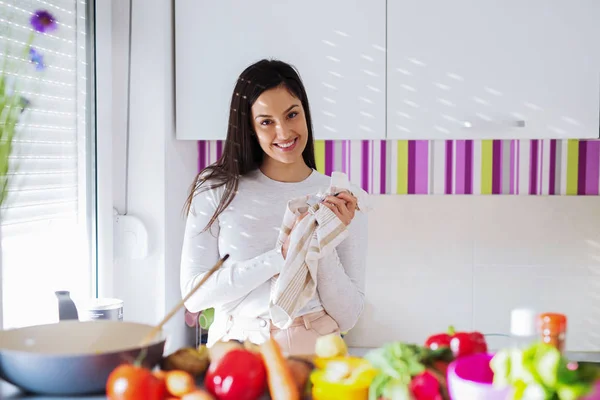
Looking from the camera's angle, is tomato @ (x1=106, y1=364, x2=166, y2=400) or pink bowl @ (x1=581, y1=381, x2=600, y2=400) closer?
pink bowl @ (x1=581, y1=381, x2=600, y2=400)

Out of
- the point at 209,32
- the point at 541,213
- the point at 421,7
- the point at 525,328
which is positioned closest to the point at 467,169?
the point at 541,213

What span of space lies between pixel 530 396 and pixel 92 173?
182 centimetres

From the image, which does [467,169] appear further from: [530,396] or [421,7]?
[530,396]

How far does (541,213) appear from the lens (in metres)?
2.81

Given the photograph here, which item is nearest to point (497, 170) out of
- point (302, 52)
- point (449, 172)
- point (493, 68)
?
point (449, 172)

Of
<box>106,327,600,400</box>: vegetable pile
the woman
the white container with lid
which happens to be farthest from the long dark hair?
<box>106,327,600,400</box>: vegetable pile

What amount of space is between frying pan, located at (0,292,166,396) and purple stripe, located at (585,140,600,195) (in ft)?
7.00

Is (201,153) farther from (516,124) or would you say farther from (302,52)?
(516,124)

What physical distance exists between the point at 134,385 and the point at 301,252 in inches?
31.8

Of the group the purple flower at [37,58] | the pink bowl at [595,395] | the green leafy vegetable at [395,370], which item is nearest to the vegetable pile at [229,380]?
the green leafy vegetable at [395,370]

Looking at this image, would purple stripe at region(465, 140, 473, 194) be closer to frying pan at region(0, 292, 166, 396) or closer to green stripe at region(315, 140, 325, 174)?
A: green stripe at region(315, 140, 325, 174)

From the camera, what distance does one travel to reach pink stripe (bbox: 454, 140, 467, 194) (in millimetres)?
2900

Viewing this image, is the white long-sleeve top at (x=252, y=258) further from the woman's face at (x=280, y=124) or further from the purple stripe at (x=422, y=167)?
the purple stripe at (x=422, y=167)

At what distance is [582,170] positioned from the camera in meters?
2.84
